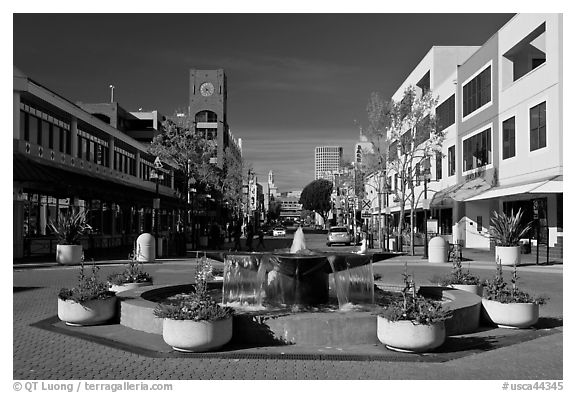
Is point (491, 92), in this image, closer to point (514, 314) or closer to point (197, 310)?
point (514, 314)

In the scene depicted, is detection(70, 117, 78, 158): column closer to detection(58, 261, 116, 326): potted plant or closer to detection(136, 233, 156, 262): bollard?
detection(136, 233, 156, 262): bollard

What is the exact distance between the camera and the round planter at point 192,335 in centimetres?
822

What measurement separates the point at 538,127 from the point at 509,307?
21068 millimetres

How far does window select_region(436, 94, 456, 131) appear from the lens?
44.6 metres

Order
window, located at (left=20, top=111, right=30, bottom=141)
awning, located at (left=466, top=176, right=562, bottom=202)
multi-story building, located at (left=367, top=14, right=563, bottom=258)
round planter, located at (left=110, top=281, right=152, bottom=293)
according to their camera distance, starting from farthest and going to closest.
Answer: window, located at (left=20, top=111, right=30, bottom=141)
multi-story building, located at (left=367, top=14, right=563, bottom=258)
awning, located at (left=466, top=176, right=562, bottom=202)
round planter, located at (left=110, top=281, right=152, bottom=293)

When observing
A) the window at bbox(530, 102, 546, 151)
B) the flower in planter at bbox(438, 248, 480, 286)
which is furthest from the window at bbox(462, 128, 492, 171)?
the flower in planter at bbox(438, 248, 480, 286)

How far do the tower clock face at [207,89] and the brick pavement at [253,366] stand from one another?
278 feet

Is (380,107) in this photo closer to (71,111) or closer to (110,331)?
(71,111)

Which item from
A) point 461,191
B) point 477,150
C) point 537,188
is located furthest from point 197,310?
point 477,150

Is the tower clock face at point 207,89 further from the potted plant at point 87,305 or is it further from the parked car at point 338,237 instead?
the potted plant at point 87,305

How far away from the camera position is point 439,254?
26.3 m

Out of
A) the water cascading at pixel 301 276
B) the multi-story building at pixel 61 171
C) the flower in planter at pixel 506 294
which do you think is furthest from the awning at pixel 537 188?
the multi-story building at pixel 61 171

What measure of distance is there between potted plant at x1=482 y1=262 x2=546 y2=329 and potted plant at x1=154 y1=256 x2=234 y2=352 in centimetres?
482

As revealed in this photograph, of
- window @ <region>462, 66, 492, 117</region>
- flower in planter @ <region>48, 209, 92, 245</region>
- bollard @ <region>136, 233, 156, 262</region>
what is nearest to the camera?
flower in planter @ <region>48, 209, 92, 245</region>
